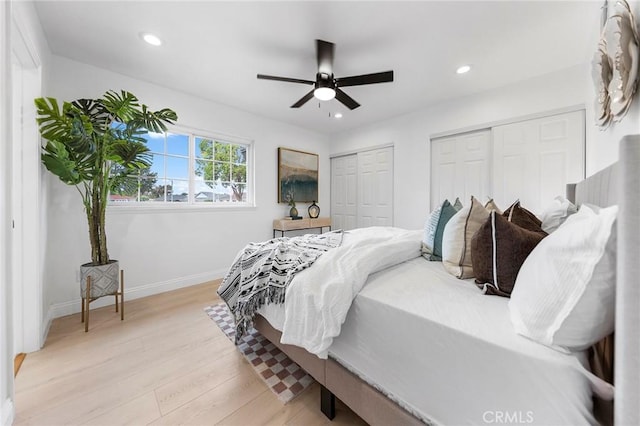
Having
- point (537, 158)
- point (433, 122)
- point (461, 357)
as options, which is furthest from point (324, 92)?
point (537, 158)

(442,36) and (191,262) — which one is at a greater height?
(442,36)

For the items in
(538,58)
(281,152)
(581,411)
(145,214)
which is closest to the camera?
(581,411)

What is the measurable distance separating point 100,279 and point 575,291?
3058 millimetres

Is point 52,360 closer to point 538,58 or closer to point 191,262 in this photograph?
point 191,262

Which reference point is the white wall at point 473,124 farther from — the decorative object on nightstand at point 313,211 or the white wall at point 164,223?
the white wall at point 164,223

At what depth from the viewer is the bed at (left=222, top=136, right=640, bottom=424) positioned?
55 centimetres

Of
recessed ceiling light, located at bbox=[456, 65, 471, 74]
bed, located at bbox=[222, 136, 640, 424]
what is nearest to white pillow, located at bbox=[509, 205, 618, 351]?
bed, located at bbox=[222, 136, 640, 424]

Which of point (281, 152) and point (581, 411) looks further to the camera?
point (281, 152)

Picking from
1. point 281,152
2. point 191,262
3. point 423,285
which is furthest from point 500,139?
point 191,262

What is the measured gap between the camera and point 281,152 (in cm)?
409

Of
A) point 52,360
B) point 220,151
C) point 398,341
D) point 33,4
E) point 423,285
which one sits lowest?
A: point 52,360

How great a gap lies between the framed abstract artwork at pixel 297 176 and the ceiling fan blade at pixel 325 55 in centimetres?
202

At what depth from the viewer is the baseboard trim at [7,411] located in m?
1.09

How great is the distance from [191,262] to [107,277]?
40.4 inches
